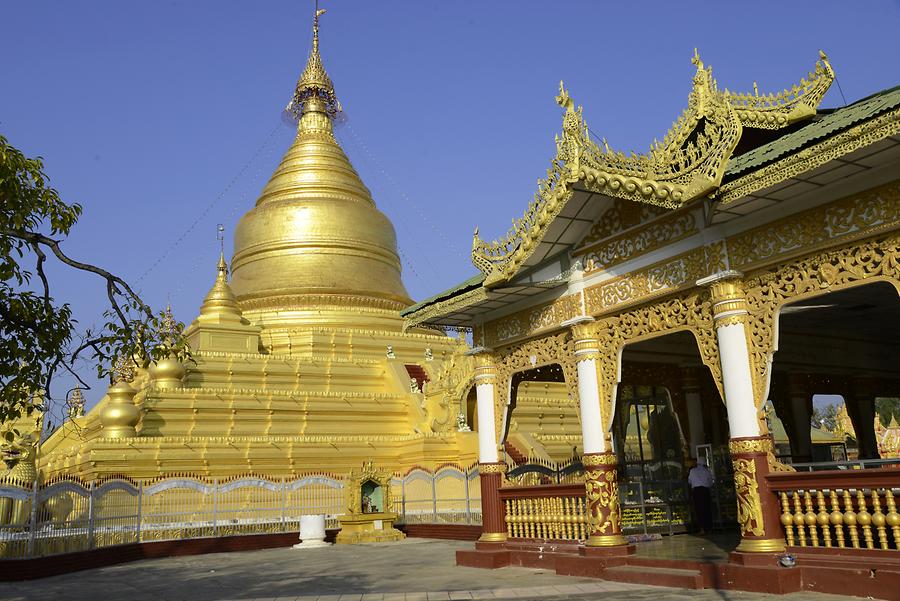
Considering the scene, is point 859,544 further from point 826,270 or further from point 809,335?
point 809,335

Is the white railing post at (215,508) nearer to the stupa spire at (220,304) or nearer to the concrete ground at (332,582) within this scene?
the concrete ground at (332,582)

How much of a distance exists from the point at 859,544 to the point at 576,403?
13.6ft

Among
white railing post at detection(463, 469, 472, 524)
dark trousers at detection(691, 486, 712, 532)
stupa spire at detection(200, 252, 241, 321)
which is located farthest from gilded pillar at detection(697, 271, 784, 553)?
stupa spire at detection(200, 252, 241, 321)

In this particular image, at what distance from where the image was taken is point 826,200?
8312 millimetres

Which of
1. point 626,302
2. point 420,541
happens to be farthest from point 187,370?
point 626,302

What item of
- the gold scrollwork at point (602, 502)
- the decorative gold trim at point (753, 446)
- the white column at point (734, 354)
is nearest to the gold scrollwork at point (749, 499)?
the decorative gold trim at point (753, 446)

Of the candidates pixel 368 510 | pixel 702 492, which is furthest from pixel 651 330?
pixel 368 510

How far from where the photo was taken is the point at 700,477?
12.9 m

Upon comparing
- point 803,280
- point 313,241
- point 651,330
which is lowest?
point 651,330

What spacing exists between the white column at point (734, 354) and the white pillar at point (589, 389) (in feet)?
7.08

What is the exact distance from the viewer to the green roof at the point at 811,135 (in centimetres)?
735

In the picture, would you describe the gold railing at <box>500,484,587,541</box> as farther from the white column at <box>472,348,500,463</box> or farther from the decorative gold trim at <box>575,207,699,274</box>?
the decorative gold trim at <box>575,207,699,274</box>

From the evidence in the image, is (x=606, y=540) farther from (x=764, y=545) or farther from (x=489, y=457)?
(x=489, y=457)

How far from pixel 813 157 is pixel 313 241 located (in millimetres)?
28256
